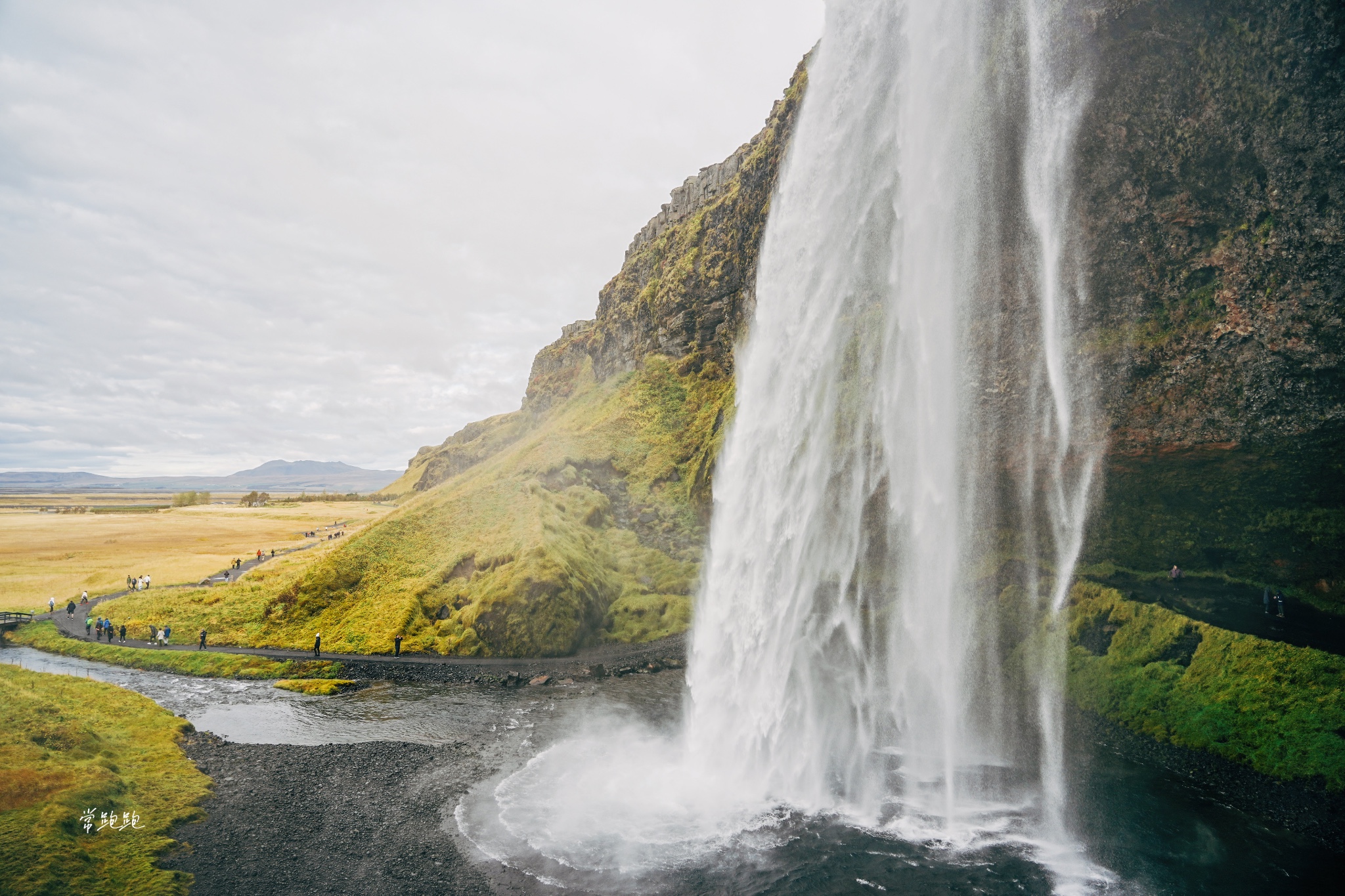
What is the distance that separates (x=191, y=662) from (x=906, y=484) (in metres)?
41.1

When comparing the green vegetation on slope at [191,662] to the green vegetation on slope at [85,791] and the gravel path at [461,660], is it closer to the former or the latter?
the gravel path at [461,660]

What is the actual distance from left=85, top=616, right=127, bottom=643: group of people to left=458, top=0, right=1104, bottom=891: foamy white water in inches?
1400

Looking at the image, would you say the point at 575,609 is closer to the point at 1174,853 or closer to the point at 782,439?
the point at 782,439

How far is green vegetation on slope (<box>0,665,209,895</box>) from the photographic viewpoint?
46.2 ft

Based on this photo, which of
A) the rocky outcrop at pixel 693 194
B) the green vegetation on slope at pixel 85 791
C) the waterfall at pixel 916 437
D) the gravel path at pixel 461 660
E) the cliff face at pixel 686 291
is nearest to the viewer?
the green vegetation on slope at pixel 85 791

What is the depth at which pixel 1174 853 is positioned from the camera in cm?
1588

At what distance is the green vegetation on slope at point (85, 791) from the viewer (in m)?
14.1

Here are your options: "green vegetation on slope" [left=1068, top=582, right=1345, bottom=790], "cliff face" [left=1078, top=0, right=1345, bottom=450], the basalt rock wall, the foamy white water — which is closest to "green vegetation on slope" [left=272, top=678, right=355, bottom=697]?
the foamy white water

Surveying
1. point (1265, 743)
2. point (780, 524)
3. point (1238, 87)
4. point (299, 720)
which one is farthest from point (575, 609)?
point (1238, 87)

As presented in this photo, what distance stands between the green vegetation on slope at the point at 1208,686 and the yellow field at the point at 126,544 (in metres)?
64.8

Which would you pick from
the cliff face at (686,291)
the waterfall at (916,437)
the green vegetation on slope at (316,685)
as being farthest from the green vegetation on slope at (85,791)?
the cliff face at (686,291)

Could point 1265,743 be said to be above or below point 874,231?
below

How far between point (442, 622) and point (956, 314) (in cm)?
3485

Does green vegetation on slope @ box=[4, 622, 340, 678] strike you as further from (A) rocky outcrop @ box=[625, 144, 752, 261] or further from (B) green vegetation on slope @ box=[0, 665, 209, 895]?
(A) rocky outcrop @ box=[625, 144, 752, 261]
